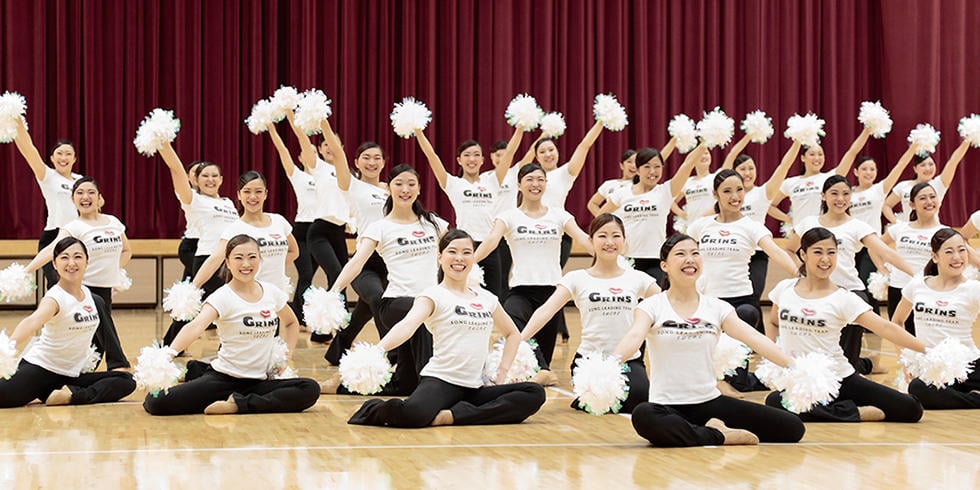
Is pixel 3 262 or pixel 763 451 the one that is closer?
pixel 763 451

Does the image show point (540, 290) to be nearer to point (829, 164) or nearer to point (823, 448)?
point (823, 448)

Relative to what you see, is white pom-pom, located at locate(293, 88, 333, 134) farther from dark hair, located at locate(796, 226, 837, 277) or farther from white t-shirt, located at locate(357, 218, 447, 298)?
dark hair, located at locate(796, 226, 837, 277)

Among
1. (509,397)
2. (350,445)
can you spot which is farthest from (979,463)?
(350,445)

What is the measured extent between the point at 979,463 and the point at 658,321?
1.42m

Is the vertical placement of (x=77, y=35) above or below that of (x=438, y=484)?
above

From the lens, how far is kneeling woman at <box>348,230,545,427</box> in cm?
619

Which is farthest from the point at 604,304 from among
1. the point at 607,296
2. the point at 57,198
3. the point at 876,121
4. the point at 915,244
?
the point at 57,198

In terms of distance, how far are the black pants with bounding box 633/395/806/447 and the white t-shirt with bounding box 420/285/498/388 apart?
3.35ft

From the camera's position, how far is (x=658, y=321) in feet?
18.5

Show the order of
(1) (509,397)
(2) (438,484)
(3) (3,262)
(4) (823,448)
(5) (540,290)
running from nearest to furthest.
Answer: (2) (438,484), (4) (823,448), (1) (509,397), (5) (540,290), (3) (3,262)

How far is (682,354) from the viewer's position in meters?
5.62

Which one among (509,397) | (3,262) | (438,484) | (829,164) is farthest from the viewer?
(829,164)

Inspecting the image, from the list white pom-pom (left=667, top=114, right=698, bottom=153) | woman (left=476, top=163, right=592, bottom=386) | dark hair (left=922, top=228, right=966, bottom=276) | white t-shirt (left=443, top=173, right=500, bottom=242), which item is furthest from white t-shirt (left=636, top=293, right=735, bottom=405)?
white t-shirt (left=443, top=173, right=500, bottom=242)

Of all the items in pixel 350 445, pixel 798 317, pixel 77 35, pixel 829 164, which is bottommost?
pixel 350 445
